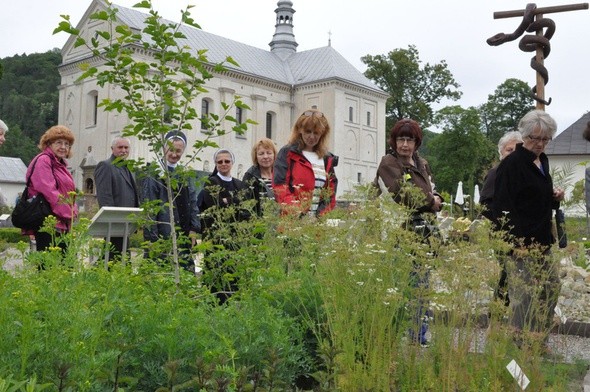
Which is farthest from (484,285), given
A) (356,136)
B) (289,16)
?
(289,16)

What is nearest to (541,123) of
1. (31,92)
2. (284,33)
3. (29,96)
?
(284,33)

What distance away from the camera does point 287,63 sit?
174 feet

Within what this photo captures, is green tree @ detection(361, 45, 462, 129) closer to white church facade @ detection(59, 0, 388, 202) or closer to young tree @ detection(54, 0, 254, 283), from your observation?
white church facade @ detection(59, 0, 388, 202)

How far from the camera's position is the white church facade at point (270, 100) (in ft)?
141

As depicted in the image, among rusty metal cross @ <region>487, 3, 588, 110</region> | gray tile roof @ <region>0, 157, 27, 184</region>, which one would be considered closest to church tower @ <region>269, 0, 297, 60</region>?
gray tile roof @ <region>0, 157, 27, 184</region>

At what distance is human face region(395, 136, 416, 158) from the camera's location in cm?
472

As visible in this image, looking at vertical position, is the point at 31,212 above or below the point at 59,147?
below

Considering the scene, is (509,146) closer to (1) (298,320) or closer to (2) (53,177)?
(1) (298,320)

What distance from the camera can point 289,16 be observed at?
5744 cm

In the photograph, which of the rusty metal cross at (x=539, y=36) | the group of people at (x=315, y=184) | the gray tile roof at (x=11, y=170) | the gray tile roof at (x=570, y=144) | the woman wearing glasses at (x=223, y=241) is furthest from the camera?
the gray tile roof at (x=11, y=170)

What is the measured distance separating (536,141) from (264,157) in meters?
2.25

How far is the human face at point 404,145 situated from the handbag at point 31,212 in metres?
2.52

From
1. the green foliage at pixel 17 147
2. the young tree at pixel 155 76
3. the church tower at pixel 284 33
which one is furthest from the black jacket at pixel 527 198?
the green foliage at pixel 17 147

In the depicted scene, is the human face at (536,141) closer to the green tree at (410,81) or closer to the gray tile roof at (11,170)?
the green tree at (410,81)
